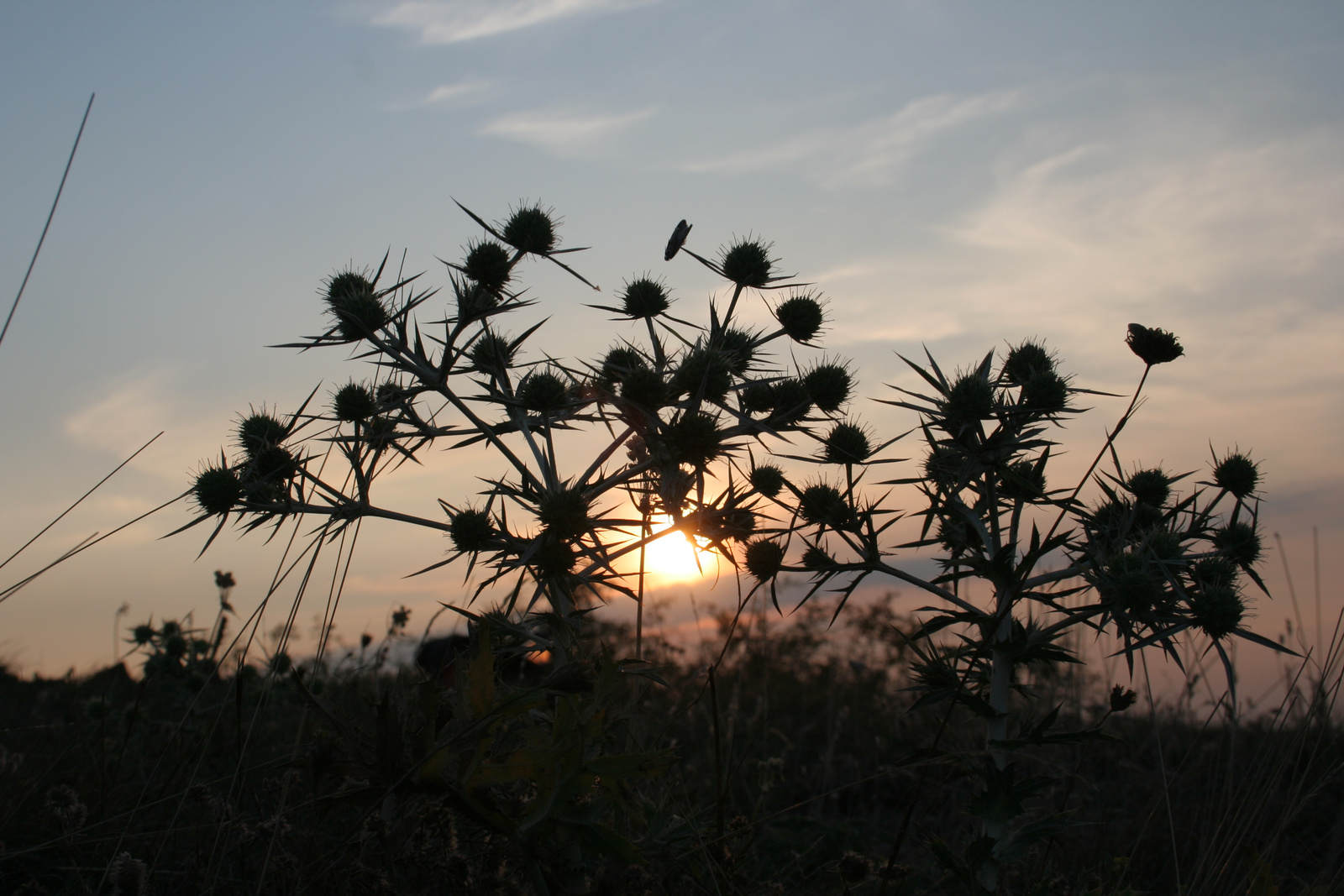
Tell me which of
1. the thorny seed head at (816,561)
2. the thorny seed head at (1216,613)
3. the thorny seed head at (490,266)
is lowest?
the thorny seed head at (1216,613)

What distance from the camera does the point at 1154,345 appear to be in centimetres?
298

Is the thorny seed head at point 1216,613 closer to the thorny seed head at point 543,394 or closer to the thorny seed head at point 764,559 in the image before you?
the thorny seed head at point 764,559

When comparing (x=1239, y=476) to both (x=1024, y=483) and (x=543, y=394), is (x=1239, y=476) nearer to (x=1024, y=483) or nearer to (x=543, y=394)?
(x=1024, y=483)

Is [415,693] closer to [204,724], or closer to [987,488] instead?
[987,488]

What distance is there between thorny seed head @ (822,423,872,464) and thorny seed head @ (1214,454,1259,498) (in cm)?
162

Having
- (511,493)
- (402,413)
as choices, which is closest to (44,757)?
(402,413)

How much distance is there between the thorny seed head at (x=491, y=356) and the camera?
3.50 meters

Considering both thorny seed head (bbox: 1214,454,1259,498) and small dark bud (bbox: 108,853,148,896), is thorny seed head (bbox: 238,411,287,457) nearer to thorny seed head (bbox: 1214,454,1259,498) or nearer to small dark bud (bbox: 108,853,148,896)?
small dark bud (bbox: 108,853,148,896)

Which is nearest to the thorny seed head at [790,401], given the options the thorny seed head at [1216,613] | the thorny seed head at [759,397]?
the thorny seed head at [759,397]

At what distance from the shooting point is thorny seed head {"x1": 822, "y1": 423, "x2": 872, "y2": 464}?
3.34 metres

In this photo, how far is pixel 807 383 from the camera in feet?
11.6

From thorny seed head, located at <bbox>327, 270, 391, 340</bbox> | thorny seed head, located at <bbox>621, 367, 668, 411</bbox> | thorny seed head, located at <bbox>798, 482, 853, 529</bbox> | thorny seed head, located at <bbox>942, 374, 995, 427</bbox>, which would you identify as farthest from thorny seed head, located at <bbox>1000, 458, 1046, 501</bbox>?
thorny seed head, located at <bbox>327, 270, 391, 340</bbox>

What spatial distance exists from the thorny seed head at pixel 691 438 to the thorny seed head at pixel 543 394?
0.63m

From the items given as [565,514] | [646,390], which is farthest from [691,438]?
[565,514]
